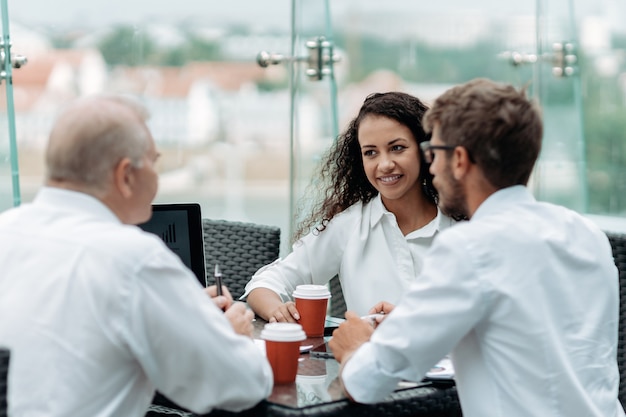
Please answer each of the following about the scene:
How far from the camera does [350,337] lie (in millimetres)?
2145

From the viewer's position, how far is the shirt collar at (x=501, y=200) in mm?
1948

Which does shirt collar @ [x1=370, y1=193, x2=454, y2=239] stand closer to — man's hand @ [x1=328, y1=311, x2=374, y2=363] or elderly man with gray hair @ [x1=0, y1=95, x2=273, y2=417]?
man's hand @ [x1=328, y1=311, x2=374, y2=363]

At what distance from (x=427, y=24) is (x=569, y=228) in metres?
3.48

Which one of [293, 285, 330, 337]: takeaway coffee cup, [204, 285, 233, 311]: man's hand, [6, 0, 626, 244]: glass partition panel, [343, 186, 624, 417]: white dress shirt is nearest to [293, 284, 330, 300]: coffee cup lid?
[293, 285, 330, 337]: takeaway coffee cup

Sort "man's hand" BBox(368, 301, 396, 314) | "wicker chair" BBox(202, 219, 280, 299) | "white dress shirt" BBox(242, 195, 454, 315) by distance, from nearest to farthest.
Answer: "man's hand" BBox(368, 301, 396, 314)
"white dress shirt" BBox(242, 195, 454, 315)
"wicker chair" BBox(202, 219, 280, 299)

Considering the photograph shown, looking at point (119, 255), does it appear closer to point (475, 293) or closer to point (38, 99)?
point (475, 293)

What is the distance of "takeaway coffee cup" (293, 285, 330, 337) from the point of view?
2.50 m

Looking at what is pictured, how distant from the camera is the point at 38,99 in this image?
4.10 metres

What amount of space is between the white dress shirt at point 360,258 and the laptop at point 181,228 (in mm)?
302

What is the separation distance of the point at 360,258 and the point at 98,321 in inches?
52.1

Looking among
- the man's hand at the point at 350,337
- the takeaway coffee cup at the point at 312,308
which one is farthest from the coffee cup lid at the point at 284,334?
the takeaway coffee cup at the point at 312,308

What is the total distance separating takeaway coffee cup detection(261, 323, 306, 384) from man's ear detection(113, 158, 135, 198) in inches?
17.8

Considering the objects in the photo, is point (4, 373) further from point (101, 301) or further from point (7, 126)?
point (7, 126)

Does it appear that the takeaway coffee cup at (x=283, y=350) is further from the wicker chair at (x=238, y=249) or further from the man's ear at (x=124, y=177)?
the wicker chair at (x=238, y=249)
